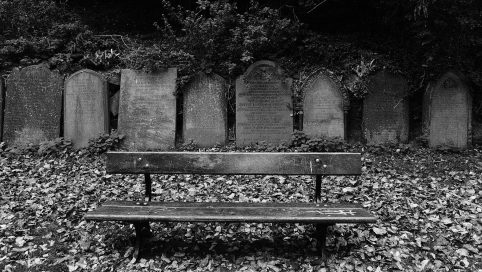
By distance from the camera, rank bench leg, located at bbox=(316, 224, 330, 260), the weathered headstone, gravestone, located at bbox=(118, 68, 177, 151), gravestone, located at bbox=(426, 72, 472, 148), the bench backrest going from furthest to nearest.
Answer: the weathered headstone, gravestone, located at bbox=(118, 68, 177, 151), gravestone, located at bbox=(426, 72, 472, 148), the bench backrest, bench leg, located at bbox=(316, 224, 330, 260)

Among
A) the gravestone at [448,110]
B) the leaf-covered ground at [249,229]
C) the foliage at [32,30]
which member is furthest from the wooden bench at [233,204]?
the foliage at [32,30]

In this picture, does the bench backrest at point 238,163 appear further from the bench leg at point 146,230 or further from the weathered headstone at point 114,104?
the weathered headstone at point 114,104

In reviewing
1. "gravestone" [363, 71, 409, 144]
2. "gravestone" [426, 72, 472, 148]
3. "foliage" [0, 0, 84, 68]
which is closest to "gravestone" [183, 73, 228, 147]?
"gravestone" [363, 71, 409, 144]

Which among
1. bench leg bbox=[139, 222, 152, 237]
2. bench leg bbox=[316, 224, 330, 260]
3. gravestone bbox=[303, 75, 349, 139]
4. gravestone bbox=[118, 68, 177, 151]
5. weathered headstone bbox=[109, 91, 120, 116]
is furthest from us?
weathered headstone bbox=[109, 91, 120, 116]

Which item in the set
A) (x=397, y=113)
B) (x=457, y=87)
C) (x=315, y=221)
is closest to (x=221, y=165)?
(x=315, y=221)

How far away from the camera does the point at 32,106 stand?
740 cm

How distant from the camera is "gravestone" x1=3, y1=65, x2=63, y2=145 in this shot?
7.31 m

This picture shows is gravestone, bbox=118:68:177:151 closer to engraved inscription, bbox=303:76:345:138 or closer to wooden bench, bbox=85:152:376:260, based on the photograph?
engraved inscription, bbox=303:76:345:138

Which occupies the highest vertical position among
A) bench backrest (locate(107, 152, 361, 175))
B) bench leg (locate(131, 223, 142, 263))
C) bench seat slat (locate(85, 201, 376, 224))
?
bench backrest (locate(107, 152, 361, 175))

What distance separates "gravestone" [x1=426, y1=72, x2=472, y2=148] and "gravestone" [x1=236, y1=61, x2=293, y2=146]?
240 cm

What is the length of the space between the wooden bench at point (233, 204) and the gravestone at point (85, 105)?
11.6 feet

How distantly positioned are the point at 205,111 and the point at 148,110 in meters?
1.00

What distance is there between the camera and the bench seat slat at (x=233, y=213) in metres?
3.39

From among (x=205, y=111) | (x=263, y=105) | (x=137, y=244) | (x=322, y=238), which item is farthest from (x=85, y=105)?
(x=322, y=238)
